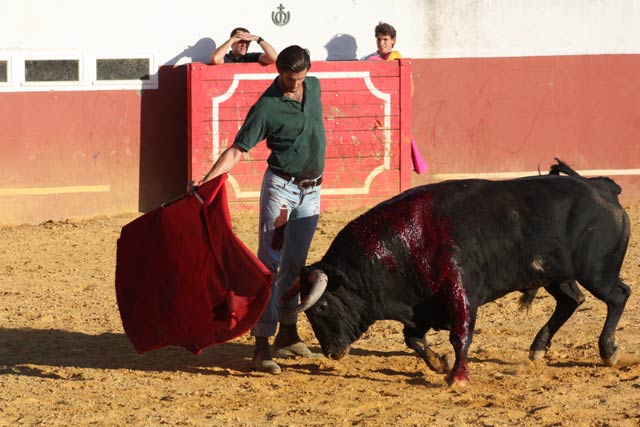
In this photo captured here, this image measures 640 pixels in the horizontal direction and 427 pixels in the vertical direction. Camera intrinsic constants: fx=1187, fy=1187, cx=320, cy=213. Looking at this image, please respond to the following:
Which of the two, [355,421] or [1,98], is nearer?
[355,421]

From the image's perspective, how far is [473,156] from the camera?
40.0 feet

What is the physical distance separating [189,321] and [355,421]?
1.28 metres

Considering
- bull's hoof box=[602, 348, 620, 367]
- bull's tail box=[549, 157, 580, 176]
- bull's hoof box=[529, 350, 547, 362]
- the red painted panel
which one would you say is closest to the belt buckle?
bull's tail box=[549, 157, 580, 176]

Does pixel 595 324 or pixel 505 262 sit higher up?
pixel 505 262

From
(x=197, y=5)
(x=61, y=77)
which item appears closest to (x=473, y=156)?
(x=197, y=5)

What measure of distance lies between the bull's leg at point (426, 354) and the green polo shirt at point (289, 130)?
1.02 m

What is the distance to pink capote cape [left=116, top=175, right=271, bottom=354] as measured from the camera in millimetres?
6336

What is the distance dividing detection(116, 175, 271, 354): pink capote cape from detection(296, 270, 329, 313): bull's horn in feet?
0.70

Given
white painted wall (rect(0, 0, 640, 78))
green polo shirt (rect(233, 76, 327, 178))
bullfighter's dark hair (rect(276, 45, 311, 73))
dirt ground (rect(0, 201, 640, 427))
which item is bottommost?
dirt ground (rect(0, 201, 640, 427))

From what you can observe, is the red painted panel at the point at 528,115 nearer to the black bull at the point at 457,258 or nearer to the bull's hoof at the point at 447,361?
the black bull at the point at 457,258

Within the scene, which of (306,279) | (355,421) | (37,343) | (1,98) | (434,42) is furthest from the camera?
(434,42)

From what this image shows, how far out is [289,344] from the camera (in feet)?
22.6

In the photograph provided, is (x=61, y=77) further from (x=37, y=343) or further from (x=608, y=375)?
(x=608, y=375)

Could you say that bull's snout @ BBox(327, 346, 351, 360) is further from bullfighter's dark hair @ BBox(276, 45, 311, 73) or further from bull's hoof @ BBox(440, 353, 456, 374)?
bullfighter's dark hair @ BBox(276, 45, 311, 73)
